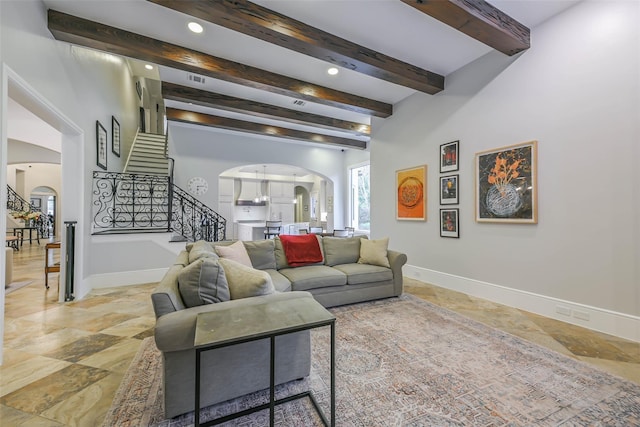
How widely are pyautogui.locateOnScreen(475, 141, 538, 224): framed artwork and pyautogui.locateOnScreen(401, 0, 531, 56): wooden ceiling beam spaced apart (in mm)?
1221

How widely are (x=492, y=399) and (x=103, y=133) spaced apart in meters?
6.34

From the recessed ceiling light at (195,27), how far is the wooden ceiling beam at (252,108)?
5.47 feet

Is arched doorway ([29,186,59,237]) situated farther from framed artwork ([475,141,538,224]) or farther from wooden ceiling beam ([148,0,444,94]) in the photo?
framed artwork ([475,141,538,224])

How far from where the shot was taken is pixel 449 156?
421 centimetres

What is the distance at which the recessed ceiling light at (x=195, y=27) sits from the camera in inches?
120

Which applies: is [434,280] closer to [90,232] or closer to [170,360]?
[170,360]

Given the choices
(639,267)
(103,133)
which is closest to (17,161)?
(103,133)

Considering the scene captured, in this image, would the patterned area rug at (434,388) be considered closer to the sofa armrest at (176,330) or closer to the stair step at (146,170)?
the sofa armrest at (176,330)

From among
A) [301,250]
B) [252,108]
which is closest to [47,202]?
[252,108]

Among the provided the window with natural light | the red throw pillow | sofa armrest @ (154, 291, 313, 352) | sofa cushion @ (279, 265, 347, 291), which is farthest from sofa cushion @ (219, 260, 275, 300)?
the window with natural light

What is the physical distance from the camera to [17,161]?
8484mm

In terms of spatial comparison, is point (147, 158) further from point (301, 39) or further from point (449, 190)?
point (449, 190)

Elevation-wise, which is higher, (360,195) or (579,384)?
(360,195)

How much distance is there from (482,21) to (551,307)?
327 centimetres
